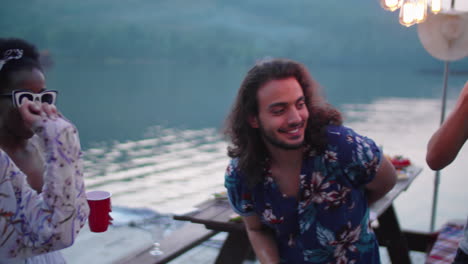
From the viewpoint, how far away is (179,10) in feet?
259

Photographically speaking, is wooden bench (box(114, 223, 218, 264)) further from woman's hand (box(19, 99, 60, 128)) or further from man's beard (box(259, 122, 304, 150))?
woman's hand (box(19, 99, 60, 128))

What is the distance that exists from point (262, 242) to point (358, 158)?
1.75ft

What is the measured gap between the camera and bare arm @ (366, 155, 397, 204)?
164cm

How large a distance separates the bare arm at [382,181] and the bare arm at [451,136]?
283 mm

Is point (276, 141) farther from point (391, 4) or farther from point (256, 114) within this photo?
point (391, 4)

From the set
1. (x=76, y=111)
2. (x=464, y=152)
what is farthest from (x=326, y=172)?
(x=76, y=111)

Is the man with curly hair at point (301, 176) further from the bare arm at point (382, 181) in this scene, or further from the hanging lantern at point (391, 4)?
the hanging lantern at point (391, 4)

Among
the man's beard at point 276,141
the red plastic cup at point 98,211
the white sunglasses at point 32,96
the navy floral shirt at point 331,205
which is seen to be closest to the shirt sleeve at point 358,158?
the navy floral shirt at point 331,205

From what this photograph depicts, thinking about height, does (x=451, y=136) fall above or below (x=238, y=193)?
above

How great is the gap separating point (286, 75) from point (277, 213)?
1.81ft

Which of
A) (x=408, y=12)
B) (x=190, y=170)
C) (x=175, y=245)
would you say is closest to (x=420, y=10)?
(x=408, y=12)

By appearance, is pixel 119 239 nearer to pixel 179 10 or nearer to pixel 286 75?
pixel 286 75

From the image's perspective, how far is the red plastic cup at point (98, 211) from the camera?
1.58 meters

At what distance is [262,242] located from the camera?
1733 millimetres
